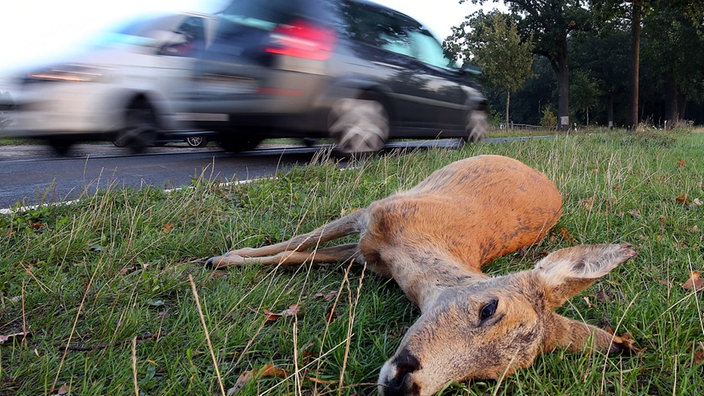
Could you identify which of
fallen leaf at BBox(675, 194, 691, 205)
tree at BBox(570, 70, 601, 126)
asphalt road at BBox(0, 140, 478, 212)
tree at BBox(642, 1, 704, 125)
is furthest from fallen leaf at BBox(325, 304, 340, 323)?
tree at BBox(570, 70, 601, 126)

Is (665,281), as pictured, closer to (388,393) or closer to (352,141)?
(388,393)

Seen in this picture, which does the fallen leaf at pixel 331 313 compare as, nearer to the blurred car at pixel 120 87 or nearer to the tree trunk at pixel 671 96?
the blurred car at pixel 120 87

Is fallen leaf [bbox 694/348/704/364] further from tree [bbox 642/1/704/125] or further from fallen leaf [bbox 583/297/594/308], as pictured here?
tree [bbox 642/1/704/125]

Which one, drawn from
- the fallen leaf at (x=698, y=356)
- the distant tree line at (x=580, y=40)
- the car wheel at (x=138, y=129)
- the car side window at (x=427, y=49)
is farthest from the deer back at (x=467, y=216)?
the distant tree line at (x=580, y=40)

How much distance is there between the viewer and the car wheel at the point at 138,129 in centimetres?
774

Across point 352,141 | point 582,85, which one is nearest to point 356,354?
point 352,141

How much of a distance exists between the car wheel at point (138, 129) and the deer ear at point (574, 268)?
23.3 feet

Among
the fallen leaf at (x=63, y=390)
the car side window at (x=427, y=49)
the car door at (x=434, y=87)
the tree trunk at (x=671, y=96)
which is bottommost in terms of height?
the fallen leaf at (x=63, y=390)

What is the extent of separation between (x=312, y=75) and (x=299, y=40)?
42cm

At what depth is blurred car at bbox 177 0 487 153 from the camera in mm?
6168

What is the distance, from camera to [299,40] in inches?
241

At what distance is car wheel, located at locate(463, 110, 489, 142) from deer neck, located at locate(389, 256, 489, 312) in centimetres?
718

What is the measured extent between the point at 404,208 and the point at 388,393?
4.57 feet

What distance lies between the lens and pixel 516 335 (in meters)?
1.76
